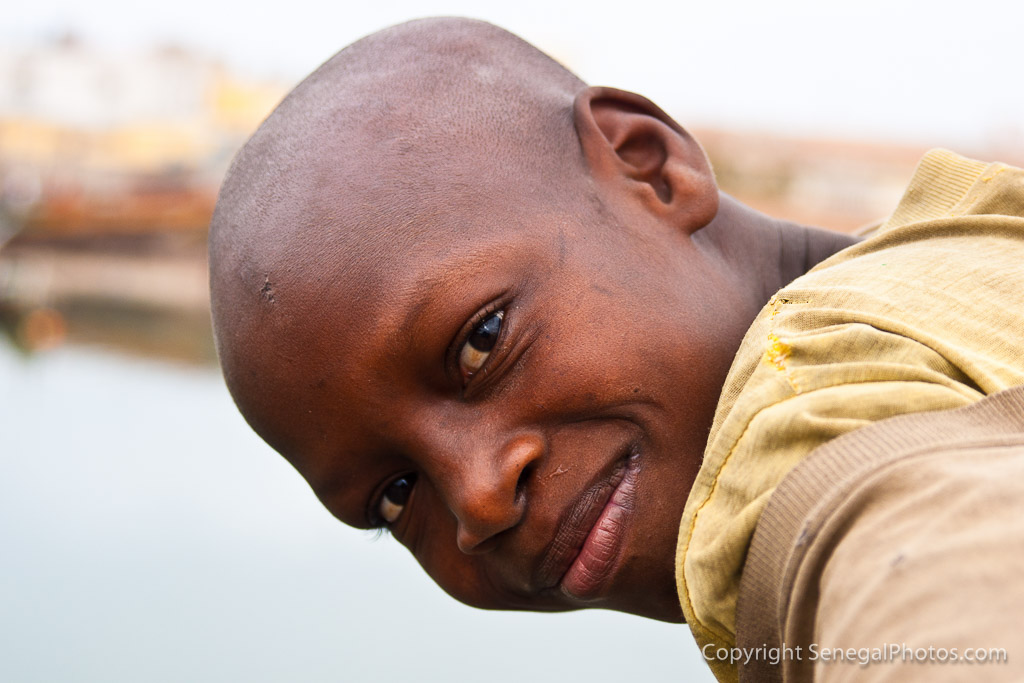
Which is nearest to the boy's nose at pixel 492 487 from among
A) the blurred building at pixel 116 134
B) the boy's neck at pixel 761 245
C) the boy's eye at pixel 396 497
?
the boy's eye at pixel 396 497

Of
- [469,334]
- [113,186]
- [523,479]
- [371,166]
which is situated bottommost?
[113,186]

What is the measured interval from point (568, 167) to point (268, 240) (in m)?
0.28

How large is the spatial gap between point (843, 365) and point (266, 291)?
19.6 inches

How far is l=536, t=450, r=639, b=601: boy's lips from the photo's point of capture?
0.80m

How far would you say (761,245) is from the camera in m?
1.01

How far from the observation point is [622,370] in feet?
2.60

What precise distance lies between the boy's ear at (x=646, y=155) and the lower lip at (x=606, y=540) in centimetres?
26

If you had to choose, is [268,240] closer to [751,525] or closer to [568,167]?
Result: [568,167]

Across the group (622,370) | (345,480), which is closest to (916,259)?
(622,370)

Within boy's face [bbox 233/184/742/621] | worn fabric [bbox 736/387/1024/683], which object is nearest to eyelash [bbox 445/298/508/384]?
boy's face [bbox 233/184/742/621]

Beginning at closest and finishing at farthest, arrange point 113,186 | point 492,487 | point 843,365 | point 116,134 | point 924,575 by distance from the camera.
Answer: point 924,575, point 843,365, point 492,487, point 113,186, point 116,134

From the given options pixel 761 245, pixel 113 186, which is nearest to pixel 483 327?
pixel 761 245

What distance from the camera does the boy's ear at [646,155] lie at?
93 cm

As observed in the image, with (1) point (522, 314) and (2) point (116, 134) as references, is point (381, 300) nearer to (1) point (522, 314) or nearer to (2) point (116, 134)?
(1) point (522, 314)
